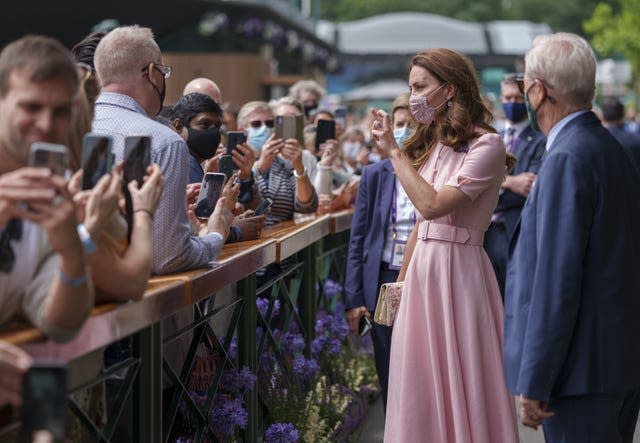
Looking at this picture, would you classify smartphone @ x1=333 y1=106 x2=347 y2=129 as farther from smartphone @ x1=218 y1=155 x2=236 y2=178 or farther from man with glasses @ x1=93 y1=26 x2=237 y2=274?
man with glasses @ x1=93 y1=26 x2=237 y2=274

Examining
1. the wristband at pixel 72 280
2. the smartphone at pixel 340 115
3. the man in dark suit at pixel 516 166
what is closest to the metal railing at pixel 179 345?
the wristband at pixel 72 280

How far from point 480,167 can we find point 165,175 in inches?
59.0

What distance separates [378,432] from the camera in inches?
321

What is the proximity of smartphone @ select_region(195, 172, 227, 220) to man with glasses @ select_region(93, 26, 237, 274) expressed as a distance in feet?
1.45

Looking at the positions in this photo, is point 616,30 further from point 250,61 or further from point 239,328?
point 239,328

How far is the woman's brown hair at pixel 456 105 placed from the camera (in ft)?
18.9

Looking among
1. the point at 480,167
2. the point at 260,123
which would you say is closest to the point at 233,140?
the point at 480,167

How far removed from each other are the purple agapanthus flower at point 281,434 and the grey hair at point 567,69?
244cm

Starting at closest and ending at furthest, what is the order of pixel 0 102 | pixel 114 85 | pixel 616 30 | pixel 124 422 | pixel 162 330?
pixel 0 102, pixel 124 422, pixel 162 330, pixel 114 85, pixel 616 30

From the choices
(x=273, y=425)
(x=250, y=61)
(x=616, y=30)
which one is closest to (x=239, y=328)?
(x=273, y=425)

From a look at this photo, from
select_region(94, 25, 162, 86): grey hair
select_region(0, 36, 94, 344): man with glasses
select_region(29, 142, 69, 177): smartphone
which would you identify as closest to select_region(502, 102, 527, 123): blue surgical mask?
select_region(94, 25, 162, 86): grey hair

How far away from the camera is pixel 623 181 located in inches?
172

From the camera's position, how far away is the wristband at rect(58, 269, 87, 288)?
322 centimetres

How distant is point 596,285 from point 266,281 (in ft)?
9.66
